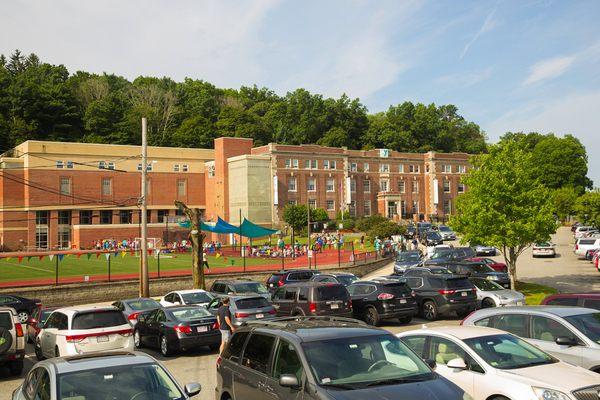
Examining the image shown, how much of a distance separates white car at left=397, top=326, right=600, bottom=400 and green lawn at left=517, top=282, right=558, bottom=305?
1963 centimetres

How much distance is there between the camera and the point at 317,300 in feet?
66.1

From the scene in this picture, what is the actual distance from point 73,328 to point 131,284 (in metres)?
24.8

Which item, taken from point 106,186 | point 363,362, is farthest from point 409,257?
point 106,186

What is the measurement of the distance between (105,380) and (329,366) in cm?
267

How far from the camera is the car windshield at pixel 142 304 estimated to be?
2288 cm

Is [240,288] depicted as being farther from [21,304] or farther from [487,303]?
[21,304]

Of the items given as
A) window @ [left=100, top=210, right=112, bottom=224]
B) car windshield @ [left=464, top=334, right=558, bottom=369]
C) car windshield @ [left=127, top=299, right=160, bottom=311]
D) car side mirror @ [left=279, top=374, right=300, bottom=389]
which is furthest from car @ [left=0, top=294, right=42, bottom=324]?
window @ [left=100, top=210, right=112, bottom=224]

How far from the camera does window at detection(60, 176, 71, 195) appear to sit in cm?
8456

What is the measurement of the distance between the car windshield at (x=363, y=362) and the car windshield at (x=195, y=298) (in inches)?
644

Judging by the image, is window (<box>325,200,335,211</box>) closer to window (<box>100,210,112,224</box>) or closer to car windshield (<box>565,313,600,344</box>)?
window (<box>100,210,112,224</box>)

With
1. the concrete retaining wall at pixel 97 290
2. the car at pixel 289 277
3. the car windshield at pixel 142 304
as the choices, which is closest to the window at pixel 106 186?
the concrete retaining wall at pixel 97 290

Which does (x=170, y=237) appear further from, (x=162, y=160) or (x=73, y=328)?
(x=73, y=328)

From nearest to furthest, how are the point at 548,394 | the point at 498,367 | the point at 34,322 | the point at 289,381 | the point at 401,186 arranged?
1. the point at 289,381
2. the point at 548,394
3. the point at 498,367
4. the point at 34,322
5. the point at 401,186

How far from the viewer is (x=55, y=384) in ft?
23.2
